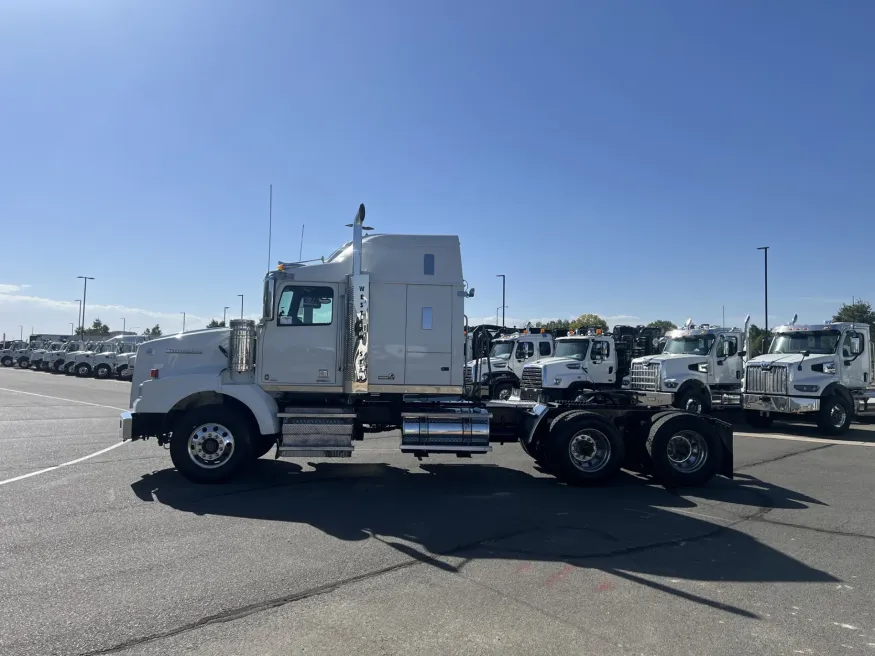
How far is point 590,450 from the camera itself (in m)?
9.27

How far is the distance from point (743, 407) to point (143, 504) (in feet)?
49.5

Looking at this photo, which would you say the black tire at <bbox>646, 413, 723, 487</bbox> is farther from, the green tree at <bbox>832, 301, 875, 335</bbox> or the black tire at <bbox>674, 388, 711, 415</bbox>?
the green tree at <bbox>832, 301, 875, 335</bbox>

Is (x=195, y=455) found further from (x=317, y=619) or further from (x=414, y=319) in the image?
(x=317, y=619)

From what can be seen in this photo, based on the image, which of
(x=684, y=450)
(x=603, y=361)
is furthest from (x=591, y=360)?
(x=684, y=450)

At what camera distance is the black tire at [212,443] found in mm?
8805

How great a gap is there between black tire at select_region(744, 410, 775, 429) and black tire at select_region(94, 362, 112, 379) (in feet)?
114

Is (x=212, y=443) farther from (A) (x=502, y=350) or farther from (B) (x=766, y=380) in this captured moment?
(A) (x=502, y=350)

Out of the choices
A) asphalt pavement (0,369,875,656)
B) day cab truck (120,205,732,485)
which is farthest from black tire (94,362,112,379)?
day cab truck (120,205,732,485)

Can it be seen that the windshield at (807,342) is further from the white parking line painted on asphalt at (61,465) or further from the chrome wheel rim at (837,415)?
the white parking line painted on asphalt at (61,465)

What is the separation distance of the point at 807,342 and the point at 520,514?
43.5 ft

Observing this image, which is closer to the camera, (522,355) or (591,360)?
(591,360)

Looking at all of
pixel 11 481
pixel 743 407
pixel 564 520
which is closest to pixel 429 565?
pixel 564 520

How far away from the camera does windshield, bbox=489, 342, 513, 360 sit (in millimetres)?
23234

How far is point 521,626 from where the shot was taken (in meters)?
4.32
